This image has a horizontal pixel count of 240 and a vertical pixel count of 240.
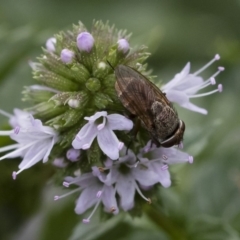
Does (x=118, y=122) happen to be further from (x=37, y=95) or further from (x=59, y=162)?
(x=37, y=95)

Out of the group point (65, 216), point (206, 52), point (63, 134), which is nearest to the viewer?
point (63, 134)

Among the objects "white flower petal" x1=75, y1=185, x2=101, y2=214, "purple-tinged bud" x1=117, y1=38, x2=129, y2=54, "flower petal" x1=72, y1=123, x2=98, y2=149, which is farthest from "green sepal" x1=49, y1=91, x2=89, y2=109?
"white flower petal" x1=75, y1=185, x2=101, y2=214

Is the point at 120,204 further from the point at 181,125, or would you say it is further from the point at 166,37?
the point at 166,37

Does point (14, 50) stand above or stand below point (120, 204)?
above

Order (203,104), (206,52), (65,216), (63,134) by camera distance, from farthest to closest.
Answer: (206,52), (203,104), (65,216), (63,134)

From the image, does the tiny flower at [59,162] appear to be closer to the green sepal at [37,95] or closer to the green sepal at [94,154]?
the green sepal at [94,154]

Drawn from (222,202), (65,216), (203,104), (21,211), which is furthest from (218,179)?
(21,211)
